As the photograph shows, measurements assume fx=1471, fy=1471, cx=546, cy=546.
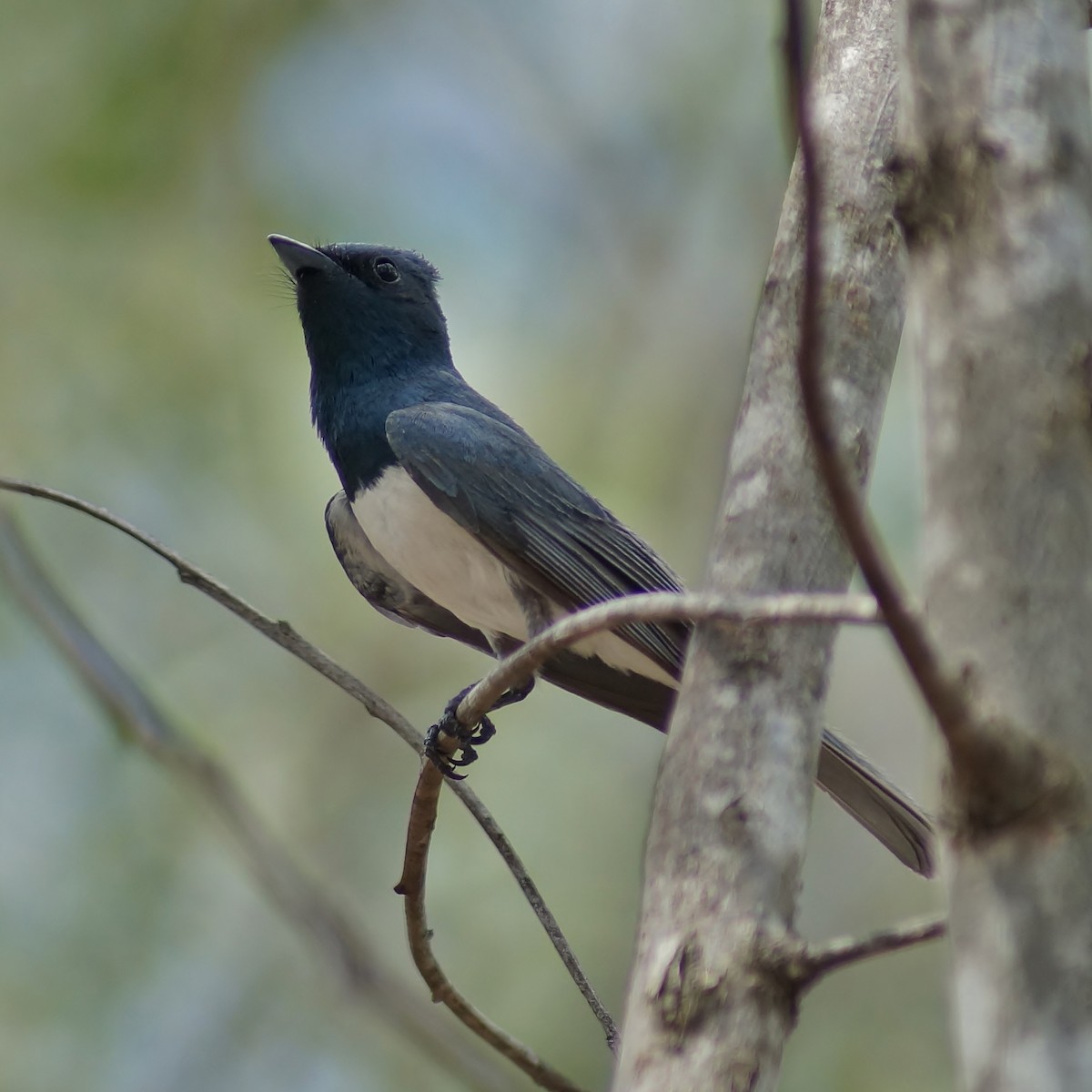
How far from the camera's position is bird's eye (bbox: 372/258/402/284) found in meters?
5.54

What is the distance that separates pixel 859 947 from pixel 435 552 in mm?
2926

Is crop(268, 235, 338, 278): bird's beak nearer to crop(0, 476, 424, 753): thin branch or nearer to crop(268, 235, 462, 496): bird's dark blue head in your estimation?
crop(268, 235, 462, 496): bird's dark blue head

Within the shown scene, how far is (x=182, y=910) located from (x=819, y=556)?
4.96m

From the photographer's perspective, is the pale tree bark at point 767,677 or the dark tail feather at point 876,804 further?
the dark tail feather at point 876,804

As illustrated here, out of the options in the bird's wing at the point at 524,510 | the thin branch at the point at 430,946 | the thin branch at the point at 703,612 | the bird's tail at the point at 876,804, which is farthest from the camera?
the bird's wing at the point at 524,510

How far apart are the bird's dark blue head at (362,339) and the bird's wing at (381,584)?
211 millimetres

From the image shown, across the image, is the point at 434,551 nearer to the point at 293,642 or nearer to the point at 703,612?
the point at 293,642

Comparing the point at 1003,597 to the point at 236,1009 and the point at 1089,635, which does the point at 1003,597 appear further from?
the point at 236,1009

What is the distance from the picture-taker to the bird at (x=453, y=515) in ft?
14.6

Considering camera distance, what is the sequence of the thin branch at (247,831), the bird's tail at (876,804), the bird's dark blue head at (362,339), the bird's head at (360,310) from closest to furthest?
the thin branch at (247,831) < the bird's tail at (876,804) < the bird's dark blue head at (362,339) < the bird's head at (360,310)

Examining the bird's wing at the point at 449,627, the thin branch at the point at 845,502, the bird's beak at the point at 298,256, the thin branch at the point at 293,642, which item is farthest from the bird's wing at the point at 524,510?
the thin branch at the point at 845,502

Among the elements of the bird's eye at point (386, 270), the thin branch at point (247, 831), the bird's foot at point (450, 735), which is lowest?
the thin branch at point (247, 831)

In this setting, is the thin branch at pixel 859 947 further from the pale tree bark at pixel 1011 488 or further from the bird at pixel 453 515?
the bird at pixel 453 515

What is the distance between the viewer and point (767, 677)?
2.45 metres
